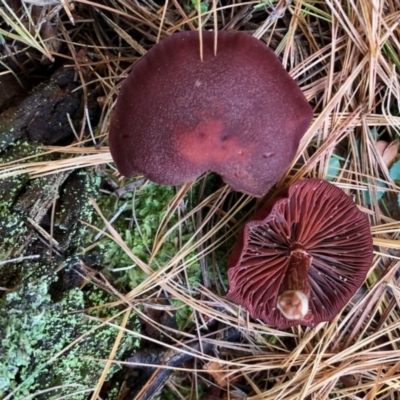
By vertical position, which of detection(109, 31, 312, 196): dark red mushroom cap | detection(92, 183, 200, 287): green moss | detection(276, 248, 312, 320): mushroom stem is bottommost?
detection(276, 248, 312, 320): mushroom stem

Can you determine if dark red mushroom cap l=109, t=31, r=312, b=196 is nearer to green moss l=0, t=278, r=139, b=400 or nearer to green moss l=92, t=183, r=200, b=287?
green moss l=92, t=183, r=200, b=287

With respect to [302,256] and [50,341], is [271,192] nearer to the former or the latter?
[302,256]

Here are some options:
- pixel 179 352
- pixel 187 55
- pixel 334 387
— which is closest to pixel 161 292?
pixel 179 352

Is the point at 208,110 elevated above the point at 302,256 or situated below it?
above

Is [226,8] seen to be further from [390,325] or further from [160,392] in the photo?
[160,392]

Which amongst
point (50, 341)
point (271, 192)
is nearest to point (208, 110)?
point (271, 192)

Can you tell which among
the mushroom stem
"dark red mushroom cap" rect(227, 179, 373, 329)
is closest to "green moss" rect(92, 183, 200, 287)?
"dark red mushroom cap" rect(227, 179, 373, 329)

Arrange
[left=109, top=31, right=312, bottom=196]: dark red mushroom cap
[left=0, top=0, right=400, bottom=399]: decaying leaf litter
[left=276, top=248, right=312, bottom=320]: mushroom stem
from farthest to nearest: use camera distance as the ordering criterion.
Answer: [left=0, top=0, right=400, bottom=399]: decaying leaf litter, [left=276, top=248, right=312, bottom=320]: mushroom stem, [left=109, top=31, right=312, bottom=196]: dark red mushroom cap
